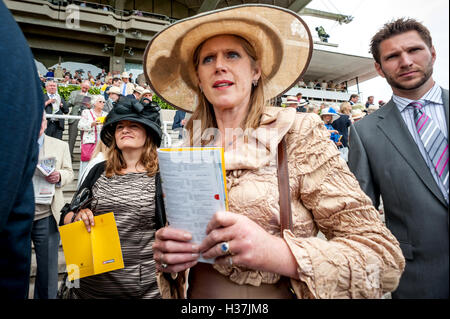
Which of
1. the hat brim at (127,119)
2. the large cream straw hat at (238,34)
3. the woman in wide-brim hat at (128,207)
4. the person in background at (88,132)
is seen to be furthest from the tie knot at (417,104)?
the person in background at (88,132)

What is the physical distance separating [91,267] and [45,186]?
1.43 meters

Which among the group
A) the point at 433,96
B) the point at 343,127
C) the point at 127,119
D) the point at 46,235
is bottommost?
the point at 46,235

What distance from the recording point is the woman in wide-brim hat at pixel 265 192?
2.66ft

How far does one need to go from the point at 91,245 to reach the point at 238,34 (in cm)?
157

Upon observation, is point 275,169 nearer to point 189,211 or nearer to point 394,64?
point 189,211

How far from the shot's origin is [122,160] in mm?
2213

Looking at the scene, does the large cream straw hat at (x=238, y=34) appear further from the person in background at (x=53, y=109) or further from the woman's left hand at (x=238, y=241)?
the person in background at (x=53, y=109)

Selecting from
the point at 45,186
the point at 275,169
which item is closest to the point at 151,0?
the point at 45,186

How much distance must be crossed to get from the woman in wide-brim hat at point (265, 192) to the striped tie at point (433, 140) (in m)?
0.77

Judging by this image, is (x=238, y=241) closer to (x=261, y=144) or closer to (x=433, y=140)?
(x=261, y=144)

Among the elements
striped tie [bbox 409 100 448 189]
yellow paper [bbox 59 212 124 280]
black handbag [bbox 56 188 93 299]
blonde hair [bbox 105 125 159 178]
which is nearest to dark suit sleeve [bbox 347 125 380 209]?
striped tie [bbox 409 100 448 189]

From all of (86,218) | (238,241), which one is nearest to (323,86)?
(86,218)

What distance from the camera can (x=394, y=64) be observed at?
1.59m

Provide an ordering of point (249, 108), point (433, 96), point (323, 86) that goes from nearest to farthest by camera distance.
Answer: point (249, 108) → point (433, 96) → point (323, 86)
